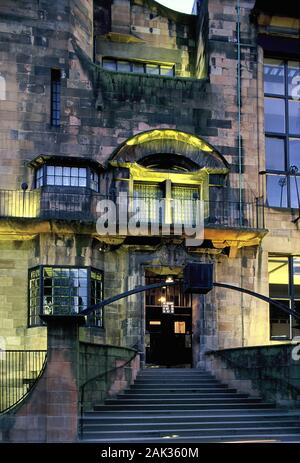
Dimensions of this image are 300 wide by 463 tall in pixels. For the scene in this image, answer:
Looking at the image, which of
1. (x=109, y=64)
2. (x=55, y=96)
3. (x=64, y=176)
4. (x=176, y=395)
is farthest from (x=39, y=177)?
(x=176, y=395)

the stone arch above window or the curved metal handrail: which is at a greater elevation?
the stone arch above window

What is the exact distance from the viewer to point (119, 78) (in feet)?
82.2

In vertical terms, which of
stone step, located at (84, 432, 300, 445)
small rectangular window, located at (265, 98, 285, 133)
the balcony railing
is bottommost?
stone step, located at (84, 432, 300, 445)

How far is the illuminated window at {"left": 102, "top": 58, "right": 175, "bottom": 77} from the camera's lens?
27.6m

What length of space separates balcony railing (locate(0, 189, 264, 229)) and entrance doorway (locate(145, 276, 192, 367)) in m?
2.72

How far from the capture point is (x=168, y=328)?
2548 centimetres

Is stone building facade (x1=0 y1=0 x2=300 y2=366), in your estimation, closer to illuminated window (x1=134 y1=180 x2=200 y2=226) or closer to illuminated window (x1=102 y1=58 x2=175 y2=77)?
illuminated window (x1=134 y1=180 x2=200 y2=226)

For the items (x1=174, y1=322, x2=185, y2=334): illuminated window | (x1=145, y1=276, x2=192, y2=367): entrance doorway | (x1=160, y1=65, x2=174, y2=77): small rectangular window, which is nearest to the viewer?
(x1=145, y1=276, x2=192, y2=367): entrance doorway

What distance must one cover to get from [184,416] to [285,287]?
28.2ft

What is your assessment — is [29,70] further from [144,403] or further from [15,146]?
[144,403]

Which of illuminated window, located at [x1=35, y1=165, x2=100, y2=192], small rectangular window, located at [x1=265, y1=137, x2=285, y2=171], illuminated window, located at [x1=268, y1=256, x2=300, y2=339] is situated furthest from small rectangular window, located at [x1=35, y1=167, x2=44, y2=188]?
illuminated window, located at [x1=268, y1=256, x2=300, y2=339]

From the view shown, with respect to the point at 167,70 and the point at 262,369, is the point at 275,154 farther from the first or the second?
the point at 262,369

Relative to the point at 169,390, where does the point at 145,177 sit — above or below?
above

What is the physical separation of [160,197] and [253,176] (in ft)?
11.3
